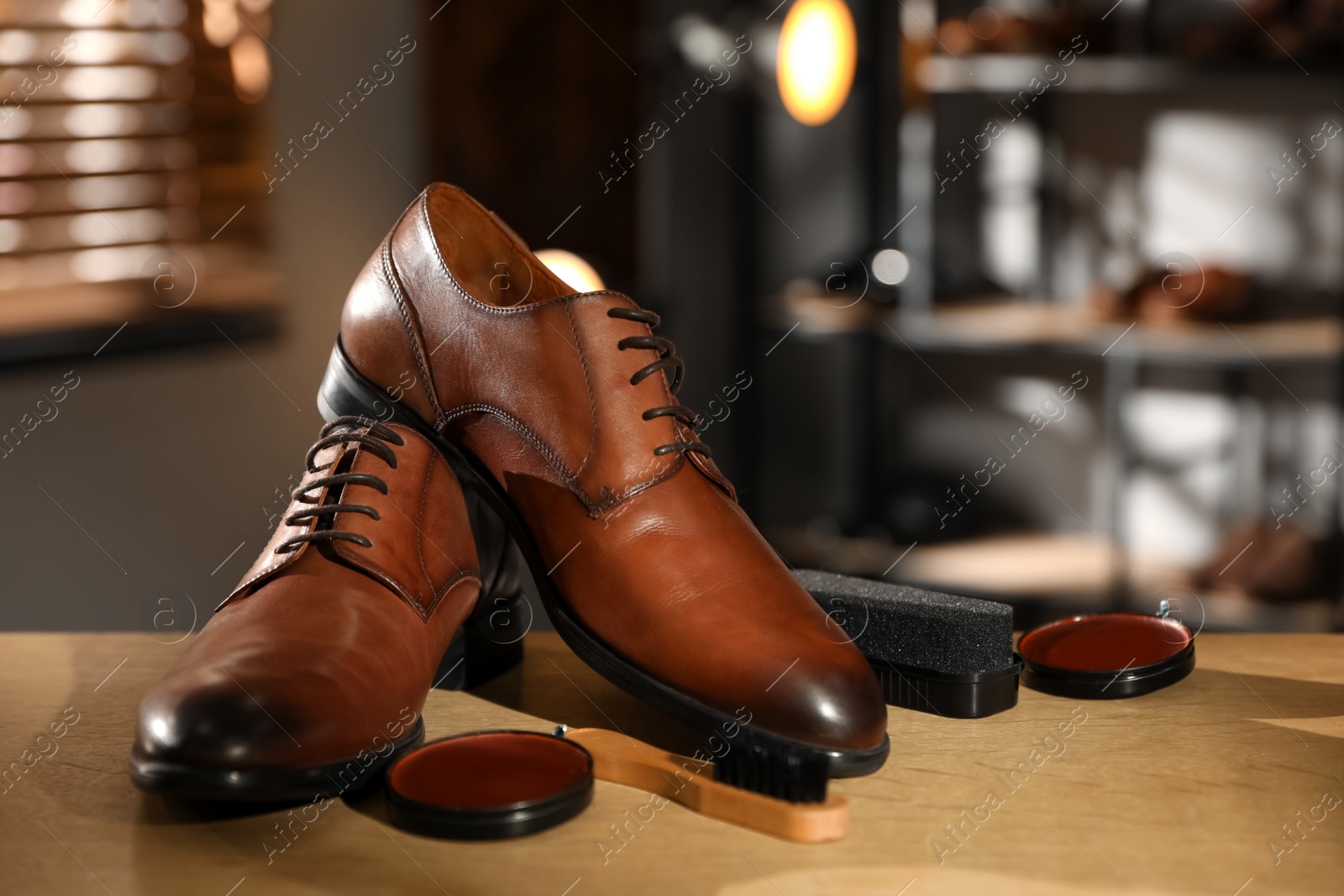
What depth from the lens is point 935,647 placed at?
2.35 feet

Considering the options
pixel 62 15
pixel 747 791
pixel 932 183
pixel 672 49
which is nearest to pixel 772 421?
Result: pixel 932 183

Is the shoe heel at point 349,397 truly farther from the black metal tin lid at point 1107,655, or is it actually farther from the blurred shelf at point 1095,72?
the blurred shelf at point 1095,72

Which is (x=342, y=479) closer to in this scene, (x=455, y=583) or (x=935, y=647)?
(x=455, y=583)

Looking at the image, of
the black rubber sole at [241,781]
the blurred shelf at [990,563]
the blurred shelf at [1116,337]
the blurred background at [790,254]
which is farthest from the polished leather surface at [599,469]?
the blurred shelf at [990,563]

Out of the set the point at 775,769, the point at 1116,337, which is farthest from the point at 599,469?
the point at 1116,337

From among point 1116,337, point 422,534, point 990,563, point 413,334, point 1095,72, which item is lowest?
point 990,563

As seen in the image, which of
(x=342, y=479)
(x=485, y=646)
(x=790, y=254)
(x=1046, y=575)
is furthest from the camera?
(x=790, y=254)

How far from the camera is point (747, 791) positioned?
0.58 meters

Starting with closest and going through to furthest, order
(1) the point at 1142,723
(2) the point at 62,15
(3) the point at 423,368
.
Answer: (1) the point at 1142,723, (3) the point at 423,368, (2) the point at 62,15

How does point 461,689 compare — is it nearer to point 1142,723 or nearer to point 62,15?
point 1142,723

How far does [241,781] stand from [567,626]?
0.24 meters

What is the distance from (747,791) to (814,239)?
100 inches

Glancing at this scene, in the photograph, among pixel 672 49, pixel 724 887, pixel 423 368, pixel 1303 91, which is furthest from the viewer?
pixel 672 49

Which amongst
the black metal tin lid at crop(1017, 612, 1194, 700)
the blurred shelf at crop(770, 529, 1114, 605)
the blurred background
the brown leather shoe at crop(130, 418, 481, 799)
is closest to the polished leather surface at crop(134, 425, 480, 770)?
the brown leather shoe at crop(130, 418, 481, 799)
